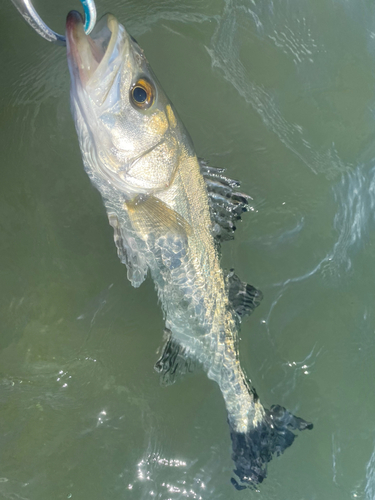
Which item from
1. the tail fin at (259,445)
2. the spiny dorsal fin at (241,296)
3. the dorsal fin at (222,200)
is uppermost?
the dorsal fin at (222,200)

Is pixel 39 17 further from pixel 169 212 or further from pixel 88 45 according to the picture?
pixel 169 212

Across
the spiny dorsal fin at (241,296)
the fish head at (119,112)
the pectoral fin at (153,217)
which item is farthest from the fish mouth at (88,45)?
the spiny dorsal fin at (241,296)

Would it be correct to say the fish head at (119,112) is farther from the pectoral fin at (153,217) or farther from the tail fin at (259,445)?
the tail fin at (259,445)

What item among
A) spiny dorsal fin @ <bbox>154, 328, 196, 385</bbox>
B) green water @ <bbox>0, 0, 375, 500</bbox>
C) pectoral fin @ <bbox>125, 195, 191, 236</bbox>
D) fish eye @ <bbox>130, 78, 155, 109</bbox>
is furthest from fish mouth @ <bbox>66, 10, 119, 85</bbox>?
spiny dorsal fin @ <bbox>154, 328, 196, 385</bbox>

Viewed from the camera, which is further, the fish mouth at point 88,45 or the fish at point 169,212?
the fish at point 169,212

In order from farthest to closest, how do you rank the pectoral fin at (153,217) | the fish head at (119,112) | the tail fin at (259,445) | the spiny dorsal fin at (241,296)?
the tail fin at (259,445) < the spiny dorsal fin at (241,296) < the pectoral fin at (153,217) < the fish head at (119,112)

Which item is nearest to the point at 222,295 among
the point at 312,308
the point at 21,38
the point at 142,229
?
the point at 142,229
